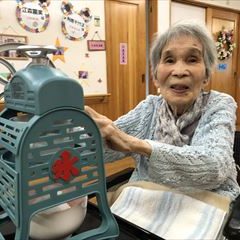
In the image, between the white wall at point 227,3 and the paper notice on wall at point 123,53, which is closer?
the paper notice on wall at point 123,53

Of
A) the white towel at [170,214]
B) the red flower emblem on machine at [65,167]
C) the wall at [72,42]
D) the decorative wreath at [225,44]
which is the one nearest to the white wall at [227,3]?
the decorative wreath at [225,44]

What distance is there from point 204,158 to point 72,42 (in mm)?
2342

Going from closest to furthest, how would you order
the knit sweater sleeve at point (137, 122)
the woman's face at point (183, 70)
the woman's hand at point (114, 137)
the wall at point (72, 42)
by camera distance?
the woman's hand at point (114, 137)
the woman's face at point (183, 70)
the knit sweater sleeve at point (137, 122)
the wall at point (72, 42)

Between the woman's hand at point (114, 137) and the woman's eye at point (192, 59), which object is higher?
the woman's eye at point (192, 59)

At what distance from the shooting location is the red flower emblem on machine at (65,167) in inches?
15.6

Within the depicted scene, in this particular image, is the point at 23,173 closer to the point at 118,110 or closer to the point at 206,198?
the point at 206,198

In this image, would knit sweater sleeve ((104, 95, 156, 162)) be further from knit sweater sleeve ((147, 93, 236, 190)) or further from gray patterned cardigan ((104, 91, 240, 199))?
knit sweater sleeve ((147, 93, 236, 190))

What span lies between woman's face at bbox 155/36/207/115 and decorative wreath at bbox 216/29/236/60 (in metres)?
3.64

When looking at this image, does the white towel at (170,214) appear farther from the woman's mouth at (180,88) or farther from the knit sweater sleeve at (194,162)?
the woman's mouth at (180,88)

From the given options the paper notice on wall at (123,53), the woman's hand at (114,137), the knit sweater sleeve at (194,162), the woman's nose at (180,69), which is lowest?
the knit sweater sleeve at (194,162)

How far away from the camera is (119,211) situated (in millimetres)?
679

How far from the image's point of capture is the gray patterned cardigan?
0.65 m

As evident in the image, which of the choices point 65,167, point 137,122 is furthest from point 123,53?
point 65,167

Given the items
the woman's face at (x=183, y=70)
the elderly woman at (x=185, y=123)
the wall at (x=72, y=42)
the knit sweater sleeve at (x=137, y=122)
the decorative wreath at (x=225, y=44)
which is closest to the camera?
the elderly woman at (x=185, y=123)
